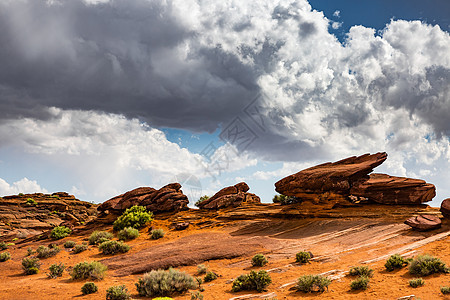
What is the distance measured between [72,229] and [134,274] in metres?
21.4

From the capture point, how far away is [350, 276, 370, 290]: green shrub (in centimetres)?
1405

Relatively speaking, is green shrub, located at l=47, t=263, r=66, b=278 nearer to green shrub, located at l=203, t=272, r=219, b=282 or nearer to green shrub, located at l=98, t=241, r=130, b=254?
green shrub, located at l=98, t=241, r=130, b=254

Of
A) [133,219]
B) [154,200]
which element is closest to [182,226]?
[133,219]

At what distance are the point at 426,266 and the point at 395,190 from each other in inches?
575

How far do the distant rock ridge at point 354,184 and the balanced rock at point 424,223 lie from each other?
5.14 meters

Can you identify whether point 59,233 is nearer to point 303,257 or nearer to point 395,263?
point 303,257

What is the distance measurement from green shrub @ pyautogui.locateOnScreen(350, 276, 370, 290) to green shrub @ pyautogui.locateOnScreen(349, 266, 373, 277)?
1186 mm

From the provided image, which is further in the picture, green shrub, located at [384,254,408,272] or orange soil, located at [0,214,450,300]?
green shrub, located at [384,254,408,272]

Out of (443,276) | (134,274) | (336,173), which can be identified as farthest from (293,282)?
(336,173)

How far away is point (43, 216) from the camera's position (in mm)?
55125

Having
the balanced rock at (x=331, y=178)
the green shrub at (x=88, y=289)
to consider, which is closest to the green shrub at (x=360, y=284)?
the green shrub at (x=88, y=289)

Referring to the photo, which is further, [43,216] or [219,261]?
[43,216]

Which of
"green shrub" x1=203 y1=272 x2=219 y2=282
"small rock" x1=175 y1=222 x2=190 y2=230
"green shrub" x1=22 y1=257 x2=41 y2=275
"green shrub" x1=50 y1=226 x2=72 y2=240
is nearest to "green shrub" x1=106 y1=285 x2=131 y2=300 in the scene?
"green shrub" x1=203 y1=272 x2=219 y2=282

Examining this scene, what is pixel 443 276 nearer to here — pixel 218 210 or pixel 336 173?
pixel 336 173
